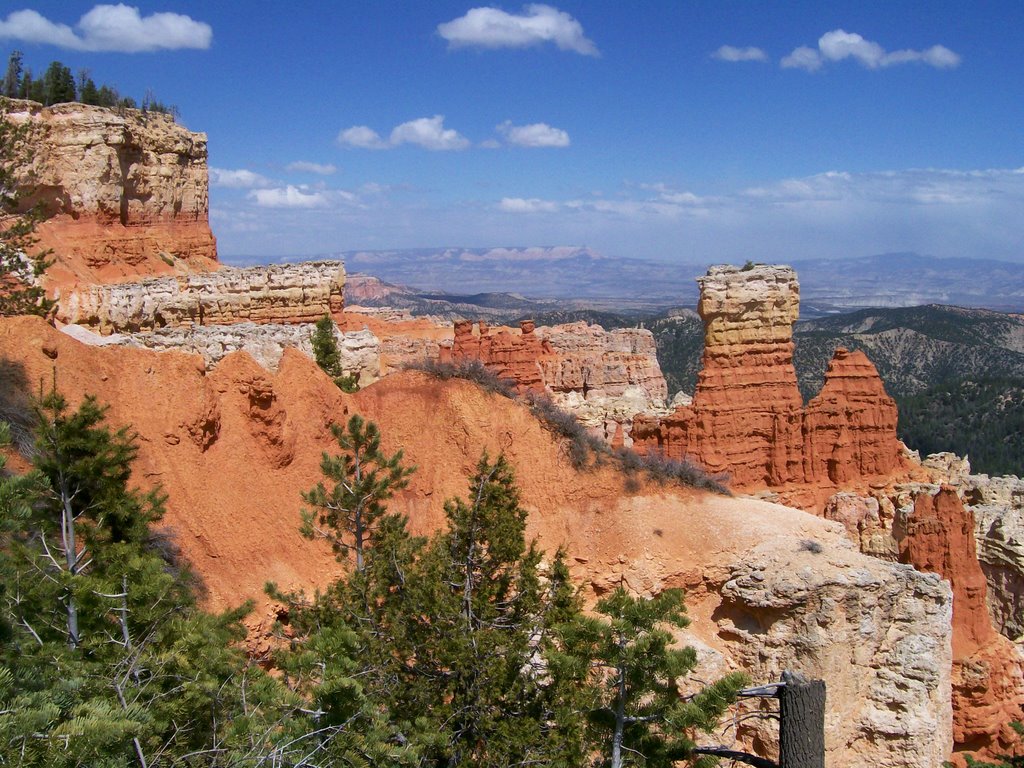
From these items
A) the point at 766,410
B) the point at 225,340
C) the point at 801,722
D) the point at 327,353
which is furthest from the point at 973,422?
the point at 801,722

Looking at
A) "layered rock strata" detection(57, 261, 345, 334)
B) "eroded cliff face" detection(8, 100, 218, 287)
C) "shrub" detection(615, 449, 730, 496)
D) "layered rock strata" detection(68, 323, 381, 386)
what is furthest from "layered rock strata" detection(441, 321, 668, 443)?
"eroded cliff face" detection(8, 100, 218, 287)

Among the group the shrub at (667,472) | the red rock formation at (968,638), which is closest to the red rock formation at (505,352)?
the shrub at (667,472)

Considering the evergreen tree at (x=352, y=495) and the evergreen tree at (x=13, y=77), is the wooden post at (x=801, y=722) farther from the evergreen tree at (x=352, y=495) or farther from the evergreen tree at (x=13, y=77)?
the evergreen tree at (x=13, y=77)

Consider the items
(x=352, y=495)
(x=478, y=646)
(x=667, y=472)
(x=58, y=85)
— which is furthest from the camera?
(x=58, y=85)

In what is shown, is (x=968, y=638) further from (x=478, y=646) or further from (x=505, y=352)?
(x=505, y=352)

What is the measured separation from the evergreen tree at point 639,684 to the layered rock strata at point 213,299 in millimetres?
26504

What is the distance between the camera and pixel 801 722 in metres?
8.99

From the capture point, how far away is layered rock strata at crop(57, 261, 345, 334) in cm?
3144

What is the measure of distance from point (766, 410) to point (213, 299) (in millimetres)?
22728

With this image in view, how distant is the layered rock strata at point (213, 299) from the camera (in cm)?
3144

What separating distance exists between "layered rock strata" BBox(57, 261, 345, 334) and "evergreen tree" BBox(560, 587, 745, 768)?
26504mm

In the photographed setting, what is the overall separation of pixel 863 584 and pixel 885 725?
311 centimetres

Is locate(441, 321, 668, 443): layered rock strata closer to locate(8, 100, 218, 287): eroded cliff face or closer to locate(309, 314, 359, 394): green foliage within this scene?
locate(309, 314, 359, 394): green foliage

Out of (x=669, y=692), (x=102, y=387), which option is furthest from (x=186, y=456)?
(x=669, y=692)
